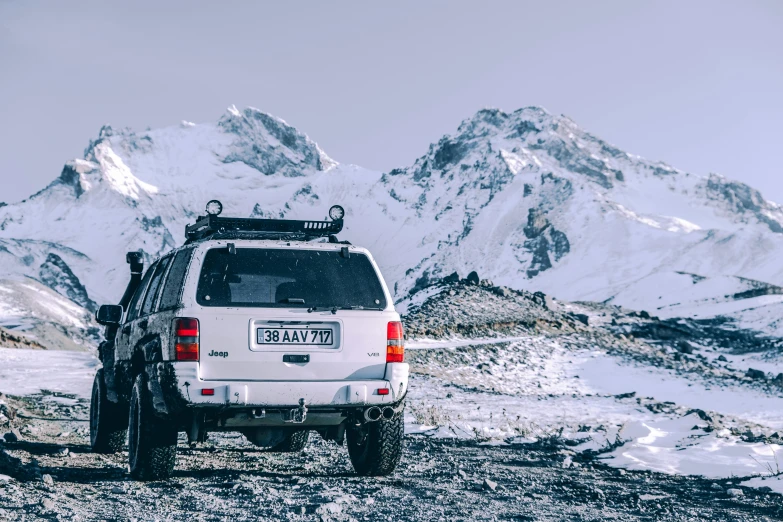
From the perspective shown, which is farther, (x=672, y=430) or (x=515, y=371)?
(x=515, y=371)

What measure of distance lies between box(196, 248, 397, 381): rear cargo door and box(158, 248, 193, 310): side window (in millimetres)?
254

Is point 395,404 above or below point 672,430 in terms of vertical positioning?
above

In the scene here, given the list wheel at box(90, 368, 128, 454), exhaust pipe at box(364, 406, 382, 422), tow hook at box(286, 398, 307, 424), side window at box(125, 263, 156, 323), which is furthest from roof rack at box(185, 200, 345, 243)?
wheel at box(90, 368, 128, 454)

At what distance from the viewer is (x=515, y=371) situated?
2909 centimetres

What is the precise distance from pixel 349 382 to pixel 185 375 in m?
1.32

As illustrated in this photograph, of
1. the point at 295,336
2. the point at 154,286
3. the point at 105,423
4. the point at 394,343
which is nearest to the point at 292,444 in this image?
the point at 105,423

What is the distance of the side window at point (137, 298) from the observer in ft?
29.7

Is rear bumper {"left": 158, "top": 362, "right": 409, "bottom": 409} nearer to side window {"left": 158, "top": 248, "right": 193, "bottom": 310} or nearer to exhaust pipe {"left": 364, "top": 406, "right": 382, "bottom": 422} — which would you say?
exhaust pipe {"left": 364, "top": 406, "right": 382, "bottom": 422}

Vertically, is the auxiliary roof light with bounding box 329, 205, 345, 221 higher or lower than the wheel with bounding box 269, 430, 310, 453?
higher

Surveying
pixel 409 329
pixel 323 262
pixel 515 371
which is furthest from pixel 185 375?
pixel 409 329

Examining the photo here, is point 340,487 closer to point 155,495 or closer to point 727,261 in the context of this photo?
point 155,495

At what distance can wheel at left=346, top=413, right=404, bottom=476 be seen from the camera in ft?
25.9

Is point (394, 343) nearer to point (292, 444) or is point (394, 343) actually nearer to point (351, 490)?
point (351, 490)

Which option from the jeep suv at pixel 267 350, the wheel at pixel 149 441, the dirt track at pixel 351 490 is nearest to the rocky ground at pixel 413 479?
the dirt track at pixel 351 490
